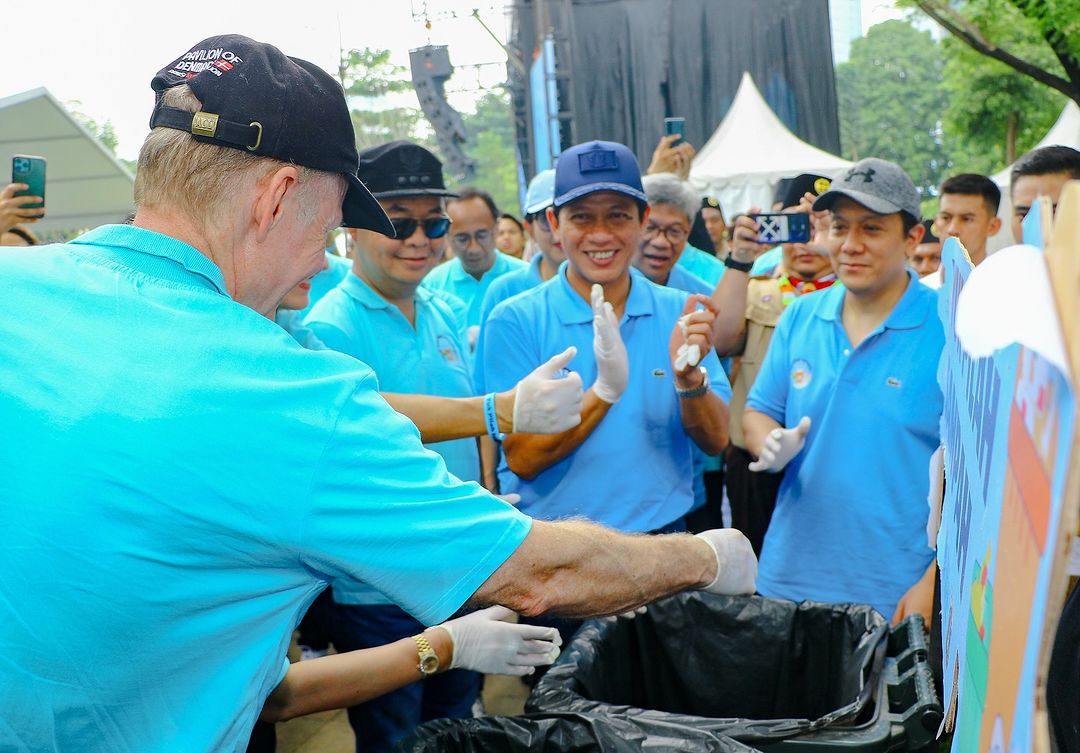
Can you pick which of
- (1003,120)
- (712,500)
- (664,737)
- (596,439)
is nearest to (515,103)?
(1003,120)

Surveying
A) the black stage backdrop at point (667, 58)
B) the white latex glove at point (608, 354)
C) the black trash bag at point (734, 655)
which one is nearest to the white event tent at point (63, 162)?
the white latex glove at point (608, 354)

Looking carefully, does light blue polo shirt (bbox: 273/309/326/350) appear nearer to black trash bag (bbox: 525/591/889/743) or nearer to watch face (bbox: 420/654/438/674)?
watch face (bbox: 420/654/438/674)

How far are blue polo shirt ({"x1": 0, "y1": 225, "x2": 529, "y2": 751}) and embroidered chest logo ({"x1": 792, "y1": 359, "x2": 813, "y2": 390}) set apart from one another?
5.90ft

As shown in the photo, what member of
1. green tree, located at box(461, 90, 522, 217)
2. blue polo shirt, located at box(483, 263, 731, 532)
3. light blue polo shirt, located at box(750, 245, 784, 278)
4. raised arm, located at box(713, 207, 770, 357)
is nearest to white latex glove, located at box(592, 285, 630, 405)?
blue polo shirt, located at box(483, 263, 731, 532)

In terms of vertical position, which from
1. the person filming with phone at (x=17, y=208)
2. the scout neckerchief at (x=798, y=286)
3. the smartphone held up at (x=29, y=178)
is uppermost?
the smartphone held up at (x=29, y=178)

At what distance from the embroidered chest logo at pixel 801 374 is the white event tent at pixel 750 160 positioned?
914 centimetres

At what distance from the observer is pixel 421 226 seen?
3018 millimetres

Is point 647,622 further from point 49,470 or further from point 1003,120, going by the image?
point 1003,120

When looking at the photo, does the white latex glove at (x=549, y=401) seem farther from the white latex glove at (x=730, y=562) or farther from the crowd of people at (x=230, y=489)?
the white latex glove at (x=730, y=562)

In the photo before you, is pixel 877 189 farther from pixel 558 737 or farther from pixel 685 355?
pixel 558 737

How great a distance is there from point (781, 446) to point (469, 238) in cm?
305

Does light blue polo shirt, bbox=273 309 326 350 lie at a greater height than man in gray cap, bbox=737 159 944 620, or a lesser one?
greater

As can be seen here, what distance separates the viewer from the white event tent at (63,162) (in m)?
7.73

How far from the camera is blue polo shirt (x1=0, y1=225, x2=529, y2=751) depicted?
1129 millimetres
